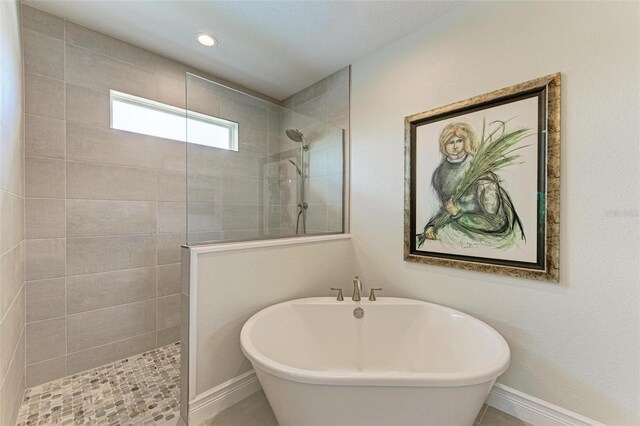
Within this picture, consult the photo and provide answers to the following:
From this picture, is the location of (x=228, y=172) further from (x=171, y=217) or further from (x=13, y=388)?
(x=13, y=388)

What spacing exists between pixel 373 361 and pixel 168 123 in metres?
2.53

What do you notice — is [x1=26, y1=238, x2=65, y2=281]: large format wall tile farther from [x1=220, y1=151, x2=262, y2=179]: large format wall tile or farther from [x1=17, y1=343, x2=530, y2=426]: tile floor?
[x1=220, y1=151, x2=262, y2=179]: large format wall tile

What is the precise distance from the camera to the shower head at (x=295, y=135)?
7.93 ft

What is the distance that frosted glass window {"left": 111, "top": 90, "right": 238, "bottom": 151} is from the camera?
1.81 meters

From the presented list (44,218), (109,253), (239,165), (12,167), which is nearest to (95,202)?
(44,218)

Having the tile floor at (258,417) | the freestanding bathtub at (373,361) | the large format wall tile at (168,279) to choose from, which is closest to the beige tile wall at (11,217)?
the large format wall tile at (168,279)

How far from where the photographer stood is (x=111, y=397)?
1636mm

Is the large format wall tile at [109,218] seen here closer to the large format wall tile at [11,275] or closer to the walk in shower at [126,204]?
the walk in shower at [126,204]

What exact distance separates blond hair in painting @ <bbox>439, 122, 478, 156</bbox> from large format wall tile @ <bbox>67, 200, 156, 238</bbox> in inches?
90.9

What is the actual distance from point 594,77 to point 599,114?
187 millimetres

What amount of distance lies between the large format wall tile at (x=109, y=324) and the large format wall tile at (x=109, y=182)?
86 cm

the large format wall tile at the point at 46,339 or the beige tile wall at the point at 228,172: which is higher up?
the beige tile wall at the point at 228,172

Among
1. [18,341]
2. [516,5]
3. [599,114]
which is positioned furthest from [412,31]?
[18,341]

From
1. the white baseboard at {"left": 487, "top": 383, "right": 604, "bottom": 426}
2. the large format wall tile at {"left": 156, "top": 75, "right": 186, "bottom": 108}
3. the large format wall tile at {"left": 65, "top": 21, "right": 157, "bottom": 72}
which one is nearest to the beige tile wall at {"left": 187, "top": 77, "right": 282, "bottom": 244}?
the large format wall tile at {"left": 156, "top": 75, "right": 186, "bottom": 108}
